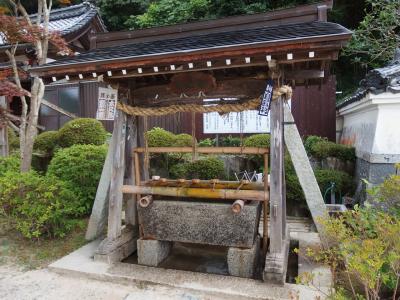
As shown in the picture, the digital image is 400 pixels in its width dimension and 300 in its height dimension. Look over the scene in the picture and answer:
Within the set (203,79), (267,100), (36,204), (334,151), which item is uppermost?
(203,79)

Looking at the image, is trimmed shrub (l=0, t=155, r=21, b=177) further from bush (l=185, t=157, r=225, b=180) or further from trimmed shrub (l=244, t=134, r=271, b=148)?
trimmed shrub (l=244, t=134, r=271, b=148)

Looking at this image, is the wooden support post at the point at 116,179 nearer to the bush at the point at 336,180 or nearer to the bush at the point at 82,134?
the bush at the point at 82,134

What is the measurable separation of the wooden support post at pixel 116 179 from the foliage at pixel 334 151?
5829mm

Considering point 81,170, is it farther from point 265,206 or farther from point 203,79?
point 265,206

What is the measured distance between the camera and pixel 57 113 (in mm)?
14781

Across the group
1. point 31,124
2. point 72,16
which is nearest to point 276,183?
point 31,124

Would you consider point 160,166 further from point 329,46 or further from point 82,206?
point 329,46

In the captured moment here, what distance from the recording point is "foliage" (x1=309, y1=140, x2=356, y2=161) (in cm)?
870

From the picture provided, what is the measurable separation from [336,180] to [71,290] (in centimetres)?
642

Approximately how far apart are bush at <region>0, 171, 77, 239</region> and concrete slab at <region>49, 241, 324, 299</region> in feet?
3.28

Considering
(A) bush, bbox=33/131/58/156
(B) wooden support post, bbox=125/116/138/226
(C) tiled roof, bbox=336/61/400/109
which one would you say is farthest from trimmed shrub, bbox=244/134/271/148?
(A) bush, bbox=33/131/58/156

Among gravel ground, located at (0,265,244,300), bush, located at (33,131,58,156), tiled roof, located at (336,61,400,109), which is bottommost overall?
gravel ground, located at (0,265,244,300)

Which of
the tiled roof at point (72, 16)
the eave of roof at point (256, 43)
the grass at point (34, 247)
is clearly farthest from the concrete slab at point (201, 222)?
the tiled roof at point (72, 16)

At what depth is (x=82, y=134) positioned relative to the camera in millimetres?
10078
